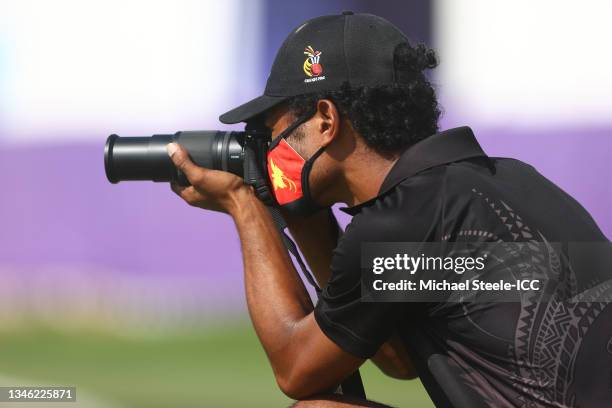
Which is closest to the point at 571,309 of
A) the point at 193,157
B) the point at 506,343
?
the point at 506,343

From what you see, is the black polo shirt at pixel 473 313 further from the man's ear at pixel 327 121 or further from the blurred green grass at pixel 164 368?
the blurred green grass at pixel 164 368

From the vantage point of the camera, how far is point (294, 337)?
7.11 feet

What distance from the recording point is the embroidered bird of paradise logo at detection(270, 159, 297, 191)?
7.74 feet

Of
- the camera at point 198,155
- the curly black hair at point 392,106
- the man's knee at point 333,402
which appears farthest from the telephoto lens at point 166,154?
the man's knee at point 333,402

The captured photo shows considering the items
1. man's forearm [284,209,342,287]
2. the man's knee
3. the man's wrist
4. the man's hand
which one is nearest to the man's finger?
the man's hand

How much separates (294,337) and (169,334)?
10.0 ft

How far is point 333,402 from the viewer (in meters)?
2.19

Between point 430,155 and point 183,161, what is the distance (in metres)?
0.74

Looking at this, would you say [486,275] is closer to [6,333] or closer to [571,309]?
[571,309]

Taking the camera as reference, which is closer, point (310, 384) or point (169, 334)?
point (310, 384)

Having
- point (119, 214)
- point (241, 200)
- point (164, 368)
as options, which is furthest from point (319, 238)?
point (119, 214)

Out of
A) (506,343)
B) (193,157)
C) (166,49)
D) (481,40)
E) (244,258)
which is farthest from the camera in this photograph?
(166,49)

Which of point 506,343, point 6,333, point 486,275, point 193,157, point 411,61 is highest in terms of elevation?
point 411,61

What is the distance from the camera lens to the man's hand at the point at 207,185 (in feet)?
8.02
